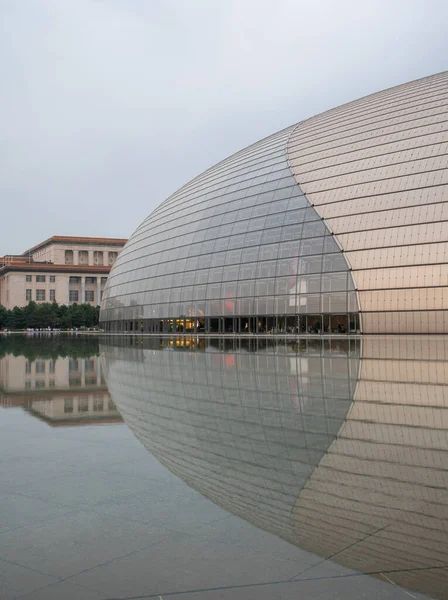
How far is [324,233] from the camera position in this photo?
44438 mm

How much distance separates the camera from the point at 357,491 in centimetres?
638

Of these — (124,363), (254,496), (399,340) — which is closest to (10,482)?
(254,496)

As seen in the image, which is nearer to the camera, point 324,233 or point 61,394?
point 61,394

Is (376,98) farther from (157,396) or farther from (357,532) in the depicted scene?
(357,532)

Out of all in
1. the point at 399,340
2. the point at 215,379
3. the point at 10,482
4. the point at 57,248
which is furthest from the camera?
the point at 57,248

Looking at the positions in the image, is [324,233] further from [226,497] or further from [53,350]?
[226,497]

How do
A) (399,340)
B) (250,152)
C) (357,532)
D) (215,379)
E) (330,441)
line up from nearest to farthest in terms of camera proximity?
(357,532) → (330,441) → (215,379) → (399,340) → (250,152)

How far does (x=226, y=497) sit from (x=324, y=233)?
39525 millimetres

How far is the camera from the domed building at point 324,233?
40.7 metres

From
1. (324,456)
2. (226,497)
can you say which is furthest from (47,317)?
(226,497)

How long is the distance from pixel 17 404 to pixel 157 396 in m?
3.19

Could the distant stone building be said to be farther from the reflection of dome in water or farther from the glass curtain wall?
the reflection of dome in water

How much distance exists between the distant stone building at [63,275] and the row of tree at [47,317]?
17.7 m

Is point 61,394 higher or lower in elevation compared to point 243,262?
lower
